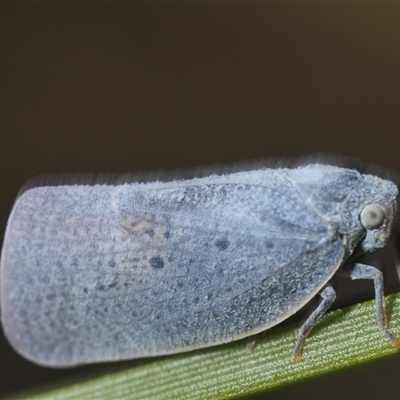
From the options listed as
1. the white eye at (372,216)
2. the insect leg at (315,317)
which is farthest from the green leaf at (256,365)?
the white eye at (372,216)

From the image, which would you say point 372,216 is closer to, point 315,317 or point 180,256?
point 315,317

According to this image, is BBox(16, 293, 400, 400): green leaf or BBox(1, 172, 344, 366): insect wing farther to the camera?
BBox(1, 172, 344, 366): insect wing

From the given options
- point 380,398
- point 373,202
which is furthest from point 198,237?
point 380,398

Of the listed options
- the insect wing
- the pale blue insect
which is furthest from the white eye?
the insect wing

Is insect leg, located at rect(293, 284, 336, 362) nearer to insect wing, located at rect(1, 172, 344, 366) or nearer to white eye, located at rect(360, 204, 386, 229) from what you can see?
insect wing, located at rect(1, 172, 344, 366)

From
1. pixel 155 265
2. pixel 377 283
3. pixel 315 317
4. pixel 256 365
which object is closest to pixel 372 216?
pixel 377 283

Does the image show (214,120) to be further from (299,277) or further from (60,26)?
(299,277)
